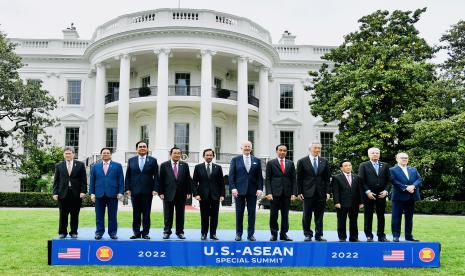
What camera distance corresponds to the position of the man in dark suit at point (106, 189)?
9234mm

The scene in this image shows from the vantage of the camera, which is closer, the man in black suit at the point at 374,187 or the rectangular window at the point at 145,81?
the man in black suit at the point at 374,187

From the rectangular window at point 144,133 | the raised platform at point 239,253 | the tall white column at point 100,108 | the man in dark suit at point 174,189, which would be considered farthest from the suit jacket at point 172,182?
the rectangular window at point 144,133

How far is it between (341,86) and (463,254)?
56.8 feet

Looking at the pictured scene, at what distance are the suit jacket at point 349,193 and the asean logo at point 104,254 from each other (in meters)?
4.15

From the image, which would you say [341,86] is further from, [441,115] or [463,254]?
[463,254]

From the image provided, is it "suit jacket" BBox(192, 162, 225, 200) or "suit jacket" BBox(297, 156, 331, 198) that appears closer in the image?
"suit jacket" BBox(297, 156, 331, 198)

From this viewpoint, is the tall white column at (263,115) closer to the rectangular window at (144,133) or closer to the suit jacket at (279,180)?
the rectangular window at (144,133)

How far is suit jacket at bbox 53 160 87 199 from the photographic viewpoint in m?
9.36

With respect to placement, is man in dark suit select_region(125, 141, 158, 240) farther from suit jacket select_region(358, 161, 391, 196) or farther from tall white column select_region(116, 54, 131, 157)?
tall white column select_region(116, 54, 131, 157)

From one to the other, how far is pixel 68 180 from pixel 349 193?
520 cm

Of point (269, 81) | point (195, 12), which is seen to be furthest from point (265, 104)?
point (195, 12)

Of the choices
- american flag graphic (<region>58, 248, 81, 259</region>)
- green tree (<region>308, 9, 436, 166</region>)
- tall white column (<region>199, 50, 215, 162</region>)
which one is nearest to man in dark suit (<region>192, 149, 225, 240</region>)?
american flag graphic (<region>58, 248, 81, 259</region>)

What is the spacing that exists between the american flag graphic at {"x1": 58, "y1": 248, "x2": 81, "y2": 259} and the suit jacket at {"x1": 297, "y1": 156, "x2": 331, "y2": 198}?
406 cm

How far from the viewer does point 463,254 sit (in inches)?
398
